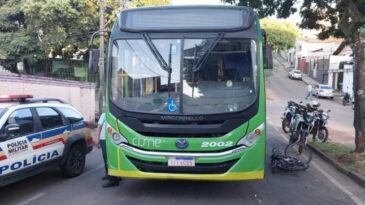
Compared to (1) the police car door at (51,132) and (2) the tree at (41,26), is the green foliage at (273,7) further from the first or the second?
(2) the tree at (41,26)

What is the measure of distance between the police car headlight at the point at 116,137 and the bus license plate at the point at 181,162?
0.78 m

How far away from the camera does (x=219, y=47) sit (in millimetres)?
7254

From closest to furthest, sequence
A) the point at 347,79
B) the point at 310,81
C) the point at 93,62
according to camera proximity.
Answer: the point at 93,62, the point at 347,79, the point at 310,81

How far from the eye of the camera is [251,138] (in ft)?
23.2

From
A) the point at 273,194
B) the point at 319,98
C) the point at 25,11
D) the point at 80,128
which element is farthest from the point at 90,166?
the point at 319,98

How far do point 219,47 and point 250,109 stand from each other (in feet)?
3.58

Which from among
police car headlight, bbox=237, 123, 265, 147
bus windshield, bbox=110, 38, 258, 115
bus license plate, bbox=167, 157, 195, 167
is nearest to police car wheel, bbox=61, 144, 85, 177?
bus windshield, bbox=110, 38, 258, 115

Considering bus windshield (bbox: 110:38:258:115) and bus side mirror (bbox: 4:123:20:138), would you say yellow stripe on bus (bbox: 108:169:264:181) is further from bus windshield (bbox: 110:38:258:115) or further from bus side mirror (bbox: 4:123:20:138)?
bus side mirror (bbox: 4:123:20:138)

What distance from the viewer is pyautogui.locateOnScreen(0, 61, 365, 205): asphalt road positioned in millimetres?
7254

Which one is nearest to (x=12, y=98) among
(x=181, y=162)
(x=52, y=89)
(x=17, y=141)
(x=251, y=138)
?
(x=17, y=141)

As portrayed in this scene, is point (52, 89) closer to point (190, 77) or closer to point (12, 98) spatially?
point (12, 98)

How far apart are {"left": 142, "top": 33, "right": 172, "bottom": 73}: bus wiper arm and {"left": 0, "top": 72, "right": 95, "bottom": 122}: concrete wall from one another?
8.43 m

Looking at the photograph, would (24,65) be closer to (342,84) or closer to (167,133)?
Answer: (167,133)

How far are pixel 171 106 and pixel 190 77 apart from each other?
0.54 m
